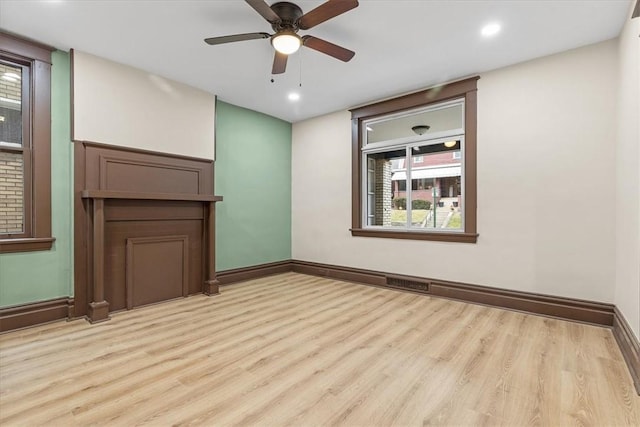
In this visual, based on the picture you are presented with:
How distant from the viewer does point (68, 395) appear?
196cm

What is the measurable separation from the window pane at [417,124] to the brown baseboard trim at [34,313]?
14.7 feet

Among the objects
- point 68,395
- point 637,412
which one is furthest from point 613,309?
point 68,395

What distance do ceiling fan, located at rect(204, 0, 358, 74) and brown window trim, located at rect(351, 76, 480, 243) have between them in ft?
5.92

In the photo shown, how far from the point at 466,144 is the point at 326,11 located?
98.9 inches

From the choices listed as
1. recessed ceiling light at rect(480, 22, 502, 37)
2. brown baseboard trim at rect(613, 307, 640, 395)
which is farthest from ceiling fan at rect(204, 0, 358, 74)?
brown baseboard trim at rect(613, 307, 640, 395)

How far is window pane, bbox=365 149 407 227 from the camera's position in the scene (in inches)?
190

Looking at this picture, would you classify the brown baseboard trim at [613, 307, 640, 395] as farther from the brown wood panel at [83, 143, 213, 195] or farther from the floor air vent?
the brown wood panel at [83, 143, 213, 195]

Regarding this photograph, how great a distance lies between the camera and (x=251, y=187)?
17.4 feet

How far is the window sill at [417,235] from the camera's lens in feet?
13.1

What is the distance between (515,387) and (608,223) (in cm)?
218

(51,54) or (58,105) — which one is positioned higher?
(51,54)

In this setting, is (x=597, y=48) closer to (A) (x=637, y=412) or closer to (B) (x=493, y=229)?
(B) (x=493, y=229)

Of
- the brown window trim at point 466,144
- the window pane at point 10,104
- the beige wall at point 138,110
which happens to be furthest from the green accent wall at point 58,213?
the brown window trim at point 466,144

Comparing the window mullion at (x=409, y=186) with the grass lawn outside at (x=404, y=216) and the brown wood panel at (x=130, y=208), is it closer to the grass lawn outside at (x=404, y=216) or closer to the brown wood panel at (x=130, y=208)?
the grass lawn outside at (x=404, y=216)
